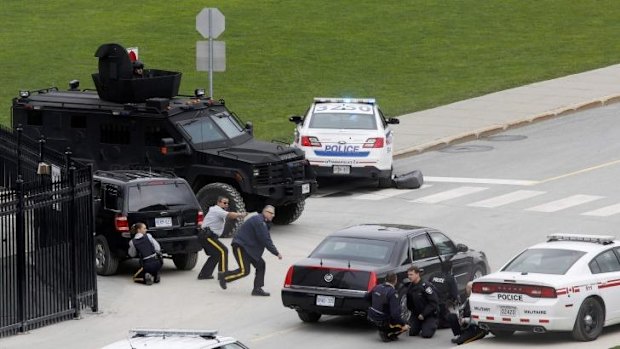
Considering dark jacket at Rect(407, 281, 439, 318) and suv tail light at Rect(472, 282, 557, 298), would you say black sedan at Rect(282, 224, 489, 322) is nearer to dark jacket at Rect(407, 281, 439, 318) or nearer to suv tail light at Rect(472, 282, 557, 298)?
dark jacket at Rect(407, 281, 439, 318)

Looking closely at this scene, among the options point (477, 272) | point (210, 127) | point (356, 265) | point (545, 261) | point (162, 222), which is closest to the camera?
point (545, 261)

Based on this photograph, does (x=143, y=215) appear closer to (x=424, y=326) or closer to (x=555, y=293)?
(x=424, y=326)

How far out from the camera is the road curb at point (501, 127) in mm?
36188

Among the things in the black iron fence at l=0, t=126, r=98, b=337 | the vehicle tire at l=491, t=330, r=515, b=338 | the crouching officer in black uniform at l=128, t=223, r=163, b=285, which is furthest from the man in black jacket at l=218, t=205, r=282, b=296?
the vehicle tire at l=491, t=330, r=515, b=338

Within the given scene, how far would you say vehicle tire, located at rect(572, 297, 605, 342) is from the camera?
770 inches

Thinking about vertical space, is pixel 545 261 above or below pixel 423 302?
above

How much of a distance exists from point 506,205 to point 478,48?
1977 cm

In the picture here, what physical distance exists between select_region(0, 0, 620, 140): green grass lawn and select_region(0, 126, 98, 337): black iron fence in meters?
15.2

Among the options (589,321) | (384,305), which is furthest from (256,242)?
(589,321)

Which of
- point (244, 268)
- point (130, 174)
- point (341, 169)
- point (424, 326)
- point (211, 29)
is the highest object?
point (211, 29)

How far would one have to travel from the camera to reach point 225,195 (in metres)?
27.3

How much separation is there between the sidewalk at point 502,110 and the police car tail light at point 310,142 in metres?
4.05

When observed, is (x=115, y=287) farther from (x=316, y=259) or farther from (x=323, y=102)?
(x=323, y=102)

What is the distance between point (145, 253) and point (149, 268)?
0.27m
